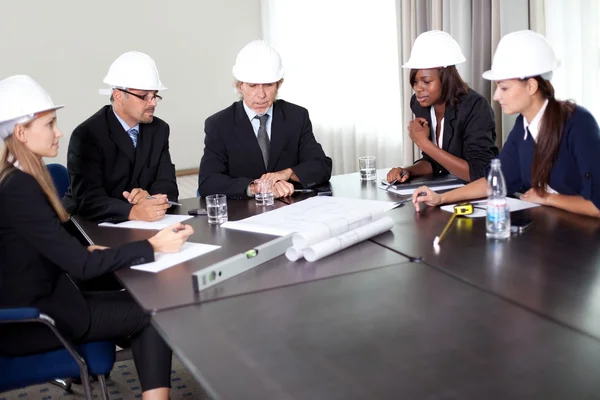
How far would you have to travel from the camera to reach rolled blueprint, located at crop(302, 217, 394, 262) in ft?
7.38

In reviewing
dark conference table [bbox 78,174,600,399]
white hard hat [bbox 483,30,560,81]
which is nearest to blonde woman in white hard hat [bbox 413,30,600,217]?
white hard hat [bbox 483,30,560,81]

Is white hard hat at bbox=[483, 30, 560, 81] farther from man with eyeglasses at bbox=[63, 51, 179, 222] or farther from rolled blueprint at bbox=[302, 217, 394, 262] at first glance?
man with eyeglasses at bbox=[63, 51, 179, 222]

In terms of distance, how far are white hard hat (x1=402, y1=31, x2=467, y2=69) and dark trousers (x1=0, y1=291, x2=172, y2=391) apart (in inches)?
→ 78.5

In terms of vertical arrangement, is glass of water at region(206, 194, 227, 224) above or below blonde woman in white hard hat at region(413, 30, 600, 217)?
below

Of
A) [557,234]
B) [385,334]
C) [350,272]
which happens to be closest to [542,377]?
[385,334]

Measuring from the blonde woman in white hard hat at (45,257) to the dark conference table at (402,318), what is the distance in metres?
0.15

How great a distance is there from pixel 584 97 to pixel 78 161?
2858 millimetres

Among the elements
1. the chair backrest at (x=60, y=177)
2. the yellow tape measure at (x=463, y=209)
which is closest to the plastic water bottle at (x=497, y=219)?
the yellow tape measure at (x=463, y=209)

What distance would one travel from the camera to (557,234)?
2379mm

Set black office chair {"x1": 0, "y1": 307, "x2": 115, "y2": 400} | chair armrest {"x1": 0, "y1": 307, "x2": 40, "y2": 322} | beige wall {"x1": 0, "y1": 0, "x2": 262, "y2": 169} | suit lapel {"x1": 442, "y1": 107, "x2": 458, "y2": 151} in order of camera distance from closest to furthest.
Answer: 1. chair armrest {"x1": 0, "y1": 307, "x2": 40, "y2": 322}
2. black office chair {"x1": 0, "y1": 307, "x2": 115, "y2": 400}
3. suit lapel {"x1": 442, "y1": 107, "x2": 458, "y2": 151}
4. beige wall {"x1": 0, "y1": 0, "x2": 262, "y2": 169}

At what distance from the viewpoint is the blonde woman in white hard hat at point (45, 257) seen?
2.31 m

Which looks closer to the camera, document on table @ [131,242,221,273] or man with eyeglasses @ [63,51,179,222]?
document on table @ [131,242,221,273]

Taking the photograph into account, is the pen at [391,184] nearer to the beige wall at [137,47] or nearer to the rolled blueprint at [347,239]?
the rolled blueprint at [347,239]

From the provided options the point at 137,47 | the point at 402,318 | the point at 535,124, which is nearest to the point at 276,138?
the point at 535,124
